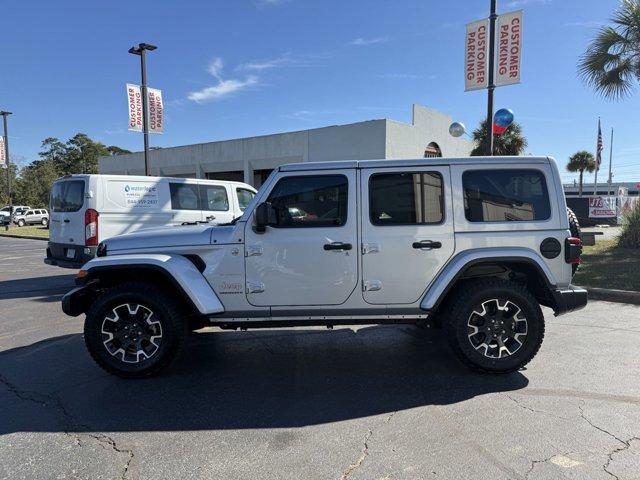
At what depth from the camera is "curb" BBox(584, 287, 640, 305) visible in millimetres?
7598

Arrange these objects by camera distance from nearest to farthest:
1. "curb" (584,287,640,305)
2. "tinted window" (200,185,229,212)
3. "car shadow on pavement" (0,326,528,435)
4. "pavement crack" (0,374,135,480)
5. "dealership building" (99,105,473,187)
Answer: "pavement crack" (0,374,135,480)
"car shadow on pavement" (0,326,528,435)
"curb" (584,287,640,305)
"tinted window" (200,185,229,212)
"dealership building" (99,105,473,187)

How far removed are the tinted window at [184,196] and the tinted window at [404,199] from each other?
21.1 feet

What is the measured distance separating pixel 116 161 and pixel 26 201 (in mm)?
24516

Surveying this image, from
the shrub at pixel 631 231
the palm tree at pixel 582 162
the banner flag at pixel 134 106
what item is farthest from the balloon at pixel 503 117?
the palm tree at pixel 582 162

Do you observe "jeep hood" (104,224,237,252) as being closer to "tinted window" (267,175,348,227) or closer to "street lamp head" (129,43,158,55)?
"tinted window" (267,175,348,227)

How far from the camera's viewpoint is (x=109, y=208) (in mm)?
8797

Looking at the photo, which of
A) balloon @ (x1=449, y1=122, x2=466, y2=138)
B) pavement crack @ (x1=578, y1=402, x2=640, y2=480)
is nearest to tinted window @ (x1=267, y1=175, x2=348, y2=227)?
pavement crack @ (x1=578, y1=402, x2=640, y2=480)

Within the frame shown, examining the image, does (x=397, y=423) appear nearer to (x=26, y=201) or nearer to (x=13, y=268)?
(x=13, y=268)

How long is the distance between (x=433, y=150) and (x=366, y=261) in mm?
21322

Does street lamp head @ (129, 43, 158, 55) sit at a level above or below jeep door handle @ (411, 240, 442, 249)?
above

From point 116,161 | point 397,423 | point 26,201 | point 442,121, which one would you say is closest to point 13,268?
point 397,423

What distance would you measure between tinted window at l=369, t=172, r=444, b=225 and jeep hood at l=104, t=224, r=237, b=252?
1355 mm

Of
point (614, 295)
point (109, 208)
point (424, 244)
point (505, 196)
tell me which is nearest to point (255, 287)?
point (424, 244)

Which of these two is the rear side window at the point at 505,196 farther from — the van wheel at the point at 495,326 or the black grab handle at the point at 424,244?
the van wheel at the point at 495,326
